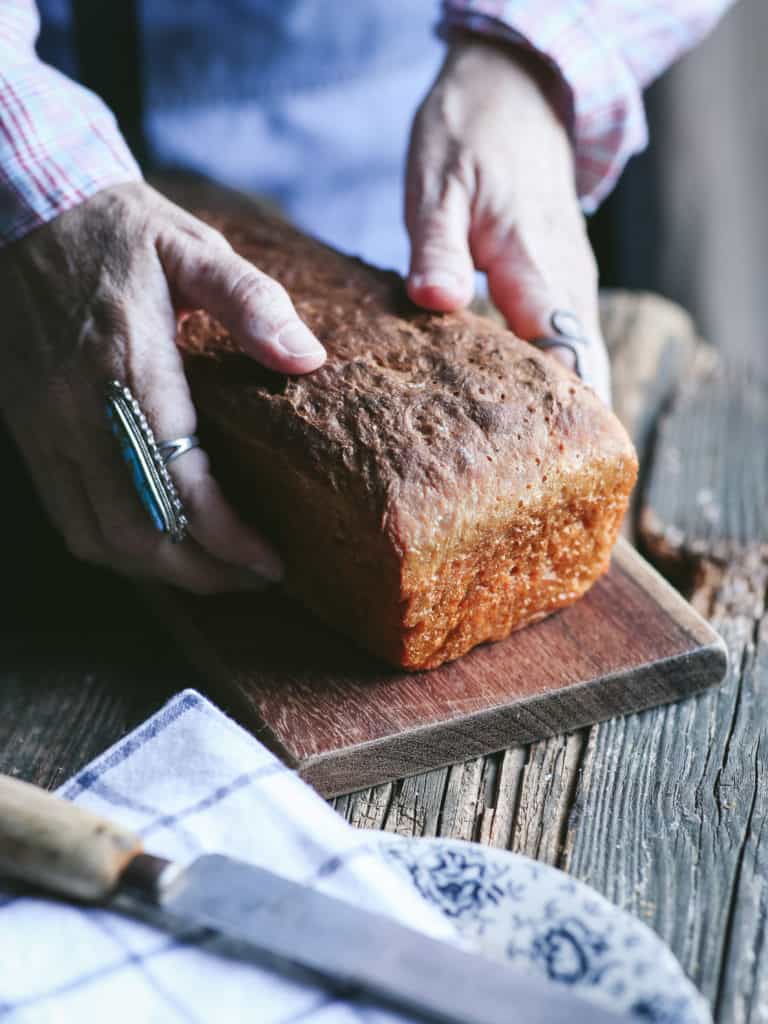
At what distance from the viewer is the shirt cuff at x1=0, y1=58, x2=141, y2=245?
1433mm

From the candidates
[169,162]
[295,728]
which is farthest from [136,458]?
[169,162]

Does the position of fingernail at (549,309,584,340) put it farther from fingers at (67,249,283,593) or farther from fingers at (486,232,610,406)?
fingers at (67,249,283,593)

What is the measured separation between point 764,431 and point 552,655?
0.86 meters

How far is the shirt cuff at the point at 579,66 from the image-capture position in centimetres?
179

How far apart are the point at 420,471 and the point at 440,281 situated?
1.09 feet

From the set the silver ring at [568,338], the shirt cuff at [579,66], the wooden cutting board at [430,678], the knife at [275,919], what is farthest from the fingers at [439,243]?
the knife at [275,919]

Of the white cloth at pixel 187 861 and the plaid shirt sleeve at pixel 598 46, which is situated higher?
the plaid shirt sleeve at pixel 598 46

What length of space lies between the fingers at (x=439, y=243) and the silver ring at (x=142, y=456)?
0.39m

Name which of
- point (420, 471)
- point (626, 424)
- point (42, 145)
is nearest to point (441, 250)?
point (420, 471)

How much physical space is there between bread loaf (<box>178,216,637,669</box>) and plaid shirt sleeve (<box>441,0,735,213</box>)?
546 mm

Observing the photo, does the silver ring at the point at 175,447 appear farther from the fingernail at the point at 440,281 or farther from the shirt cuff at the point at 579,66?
the shirt cuff at the point at 579,66

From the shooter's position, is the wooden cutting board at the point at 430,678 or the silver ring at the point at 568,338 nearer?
the wooden cutting board at the point at 430,678

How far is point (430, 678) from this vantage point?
1.36 metres

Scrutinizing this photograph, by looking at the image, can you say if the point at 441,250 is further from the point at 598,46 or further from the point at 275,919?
the point at 275,919
